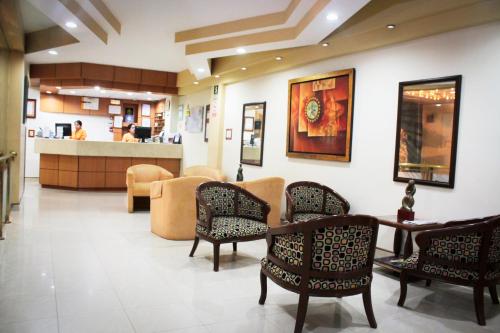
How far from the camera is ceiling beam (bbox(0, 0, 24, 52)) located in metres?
5.07

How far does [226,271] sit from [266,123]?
3.89 meters

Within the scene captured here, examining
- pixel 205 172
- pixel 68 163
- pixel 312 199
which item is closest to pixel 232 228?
pixel 312 199

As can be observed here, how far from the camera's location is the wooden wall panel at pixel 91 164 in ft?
32.9

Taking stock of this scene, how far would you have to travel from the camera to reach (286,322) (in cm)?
316

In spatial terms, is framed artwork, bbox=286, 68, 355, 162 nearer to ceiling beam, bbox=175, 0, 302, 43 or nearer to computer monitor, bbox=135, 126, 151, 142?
ceiling beam, bbox=175, 0, 302, 43

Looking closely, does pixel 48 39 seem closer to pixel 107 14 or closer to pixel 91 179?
pixel 107 14

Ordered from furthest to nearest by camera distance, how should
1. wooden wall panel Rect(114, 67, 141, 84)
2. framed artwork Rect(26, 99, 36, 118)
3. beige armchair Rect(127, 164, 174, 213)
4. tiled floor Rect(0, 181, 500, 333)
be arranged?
framed artwork Rect(26, 99, 36, 118) < wooden wall panel Rect(114, 67, 141, 84) < beige armchair Rect(127, 164, 174, 213) < tiled floor Rect(0, 181, 500, 333)

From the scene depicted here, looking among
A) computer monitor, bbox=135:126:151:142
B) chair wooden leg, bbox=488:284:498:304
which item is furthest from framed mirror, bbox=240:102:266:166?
chair wooden leg, bbox=488:284:498:304

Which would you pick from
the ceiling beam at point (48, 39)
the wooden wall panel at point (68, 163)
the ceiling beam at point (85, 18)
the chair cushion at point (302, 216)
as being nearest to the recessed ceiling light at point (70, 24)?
the ceiling beam at point (85, 18)

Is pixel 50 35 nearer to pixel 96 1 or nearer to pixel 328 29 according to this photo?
pixel 96 1

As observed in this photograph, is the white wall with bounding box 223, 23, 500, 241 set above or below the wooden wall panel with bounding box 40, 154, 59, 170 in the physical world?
above

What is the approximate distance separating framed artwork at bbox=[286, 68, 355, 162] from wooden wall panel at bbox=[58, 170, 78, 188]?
5.89m

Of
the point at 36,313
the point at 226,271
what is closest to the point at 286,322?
the point at 226,271

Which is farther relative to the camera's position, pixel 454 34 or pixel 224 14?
pixel 224 14
